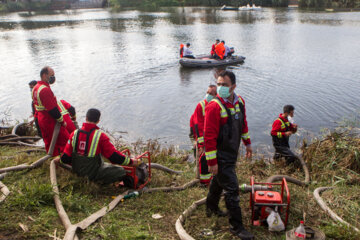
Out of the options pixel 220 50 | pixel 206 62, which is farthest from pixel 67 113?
pixel 220 50

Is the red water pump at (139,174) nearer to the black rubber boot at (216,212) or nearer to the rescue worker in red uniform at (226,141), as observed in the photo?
the black rubber boot at (216,212)

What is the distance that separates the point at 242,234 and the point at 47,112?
14.1 feet

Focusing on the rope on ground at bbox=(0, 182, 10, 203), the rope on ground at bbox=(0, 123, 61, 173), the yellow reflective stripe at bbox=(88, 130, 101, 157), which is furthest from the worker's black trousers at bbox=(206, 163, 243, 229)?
the rope on ground at bbox=(0, 123, 61, 173)

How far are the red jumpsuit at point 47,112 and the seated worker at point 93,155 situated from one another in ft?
→ 4.53

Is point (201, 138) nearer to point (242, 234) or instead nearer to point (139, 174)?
point (139, 174)

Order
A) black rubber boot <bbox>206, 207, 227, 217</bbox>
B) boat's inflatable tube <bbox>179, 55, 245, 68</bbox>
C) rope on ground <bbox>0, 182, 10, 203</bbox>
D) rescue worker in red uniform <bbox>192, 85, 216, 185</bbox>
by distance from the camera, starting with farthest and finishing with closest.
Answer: boat's inflatable tube <bbox>179, 55, 245, 68</bbox>, rescue worker in red uniform <bbox>192, 85, 216, 185</bbox>, black rubber boot <bbox>206, 207, 227, 217</bbox>, rope on ground <bbox>0, 182, 10, 203</bbox>

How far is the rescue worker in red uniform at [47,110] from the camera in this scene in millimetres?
5848

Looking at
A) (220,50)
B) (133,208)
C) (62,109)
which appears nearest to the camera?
(133,208)

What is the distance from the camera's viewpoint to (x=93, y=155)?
4.80m

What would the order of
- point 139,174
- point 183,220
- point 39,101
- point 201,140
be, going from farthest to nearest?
point 39,101
point 201,140
point 139,174
point 183,220

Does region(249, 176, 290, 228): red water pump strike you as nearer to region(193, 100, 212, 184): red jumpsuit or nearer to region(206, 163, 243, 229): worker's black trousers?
region(206, 163, 243, 229): worker's black trousers

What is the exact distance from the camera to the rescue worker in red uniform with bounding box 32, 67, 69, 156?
5.85 m

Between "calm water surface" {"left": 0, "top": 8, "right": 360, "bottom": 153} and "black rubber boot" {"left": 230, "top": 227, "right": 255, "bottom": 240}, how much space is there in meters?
6.48

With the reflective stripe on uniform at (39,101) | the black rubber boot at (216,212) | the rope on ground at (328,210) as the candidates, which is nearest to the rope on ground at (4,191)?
the reflective stripe on uniform at (39,101)
